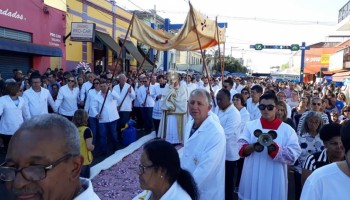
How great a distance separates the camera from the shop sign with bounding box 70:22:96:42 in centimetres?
1761

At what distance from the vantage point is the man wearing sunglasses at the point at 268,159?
148 inches

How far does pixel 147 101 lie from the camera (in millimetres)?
11094

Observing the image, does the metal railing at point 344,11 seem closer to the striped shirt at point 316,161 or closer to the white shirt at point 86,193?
the striped shirt at point 316,161

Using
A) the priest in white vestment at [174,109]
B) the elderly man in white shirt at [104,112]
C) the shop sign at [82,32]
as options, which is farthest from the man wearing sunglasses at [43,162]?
the shop sign at [82,32]

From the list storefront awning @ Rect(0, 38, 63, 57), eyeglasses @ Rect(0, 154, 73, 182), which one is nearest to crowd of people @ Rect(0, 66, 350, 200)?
eyeglasses @ Rect(0, 154, 73, 182)

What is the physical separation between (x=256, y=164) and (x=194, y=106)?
3.15 feet

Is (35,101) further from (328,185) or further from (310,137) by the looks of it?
(328,185)

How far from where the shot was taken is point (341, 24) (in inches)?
975

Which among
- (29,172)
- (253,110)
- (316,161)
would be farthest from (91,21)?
(29,172)

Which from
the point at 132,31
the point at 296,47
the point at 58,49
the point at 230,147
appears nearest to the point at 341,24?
the point at 296,47

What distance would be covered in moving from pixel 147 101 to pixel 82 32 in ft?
27.7

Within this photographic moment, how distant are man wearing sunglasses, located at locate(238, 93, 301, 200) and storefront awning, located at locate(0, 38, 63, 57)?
1221cm

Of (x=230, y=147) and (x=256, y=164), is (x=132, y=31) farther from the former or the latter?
(x=256, y=164)

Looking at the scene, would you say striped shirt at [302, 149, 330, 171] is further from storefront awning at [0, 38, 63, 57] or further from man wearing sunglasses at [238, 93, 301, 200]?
storefront awning at [0, 38, 63, 57]
